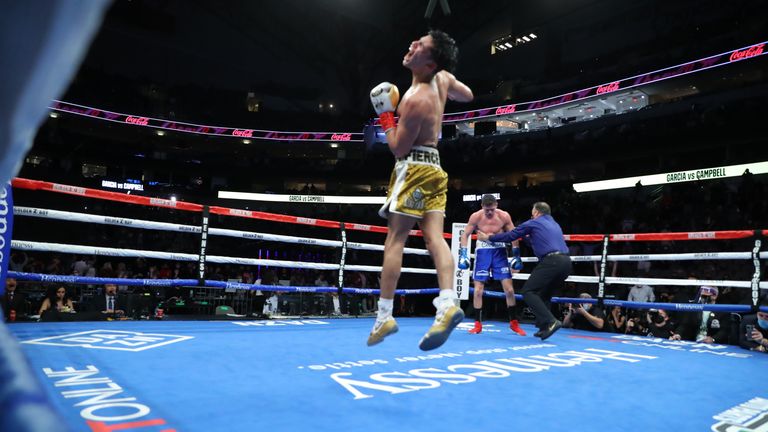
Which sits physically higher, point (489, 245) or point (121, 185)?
point (121, 185)

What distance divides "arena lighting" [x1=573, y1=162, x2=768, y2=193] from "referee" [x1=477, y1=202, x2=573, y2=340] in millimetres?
10999

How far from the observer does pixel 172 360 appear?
114 inches

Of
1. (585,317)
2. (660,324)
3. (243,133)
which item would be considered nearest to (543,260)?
(585,317)

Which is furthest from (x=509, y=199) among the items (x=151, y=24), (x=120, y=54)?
(x=120, y=54)

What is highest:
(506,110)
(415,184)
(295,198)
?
(506,110)

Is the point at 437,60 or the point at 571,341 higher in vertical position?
the point at 437,60

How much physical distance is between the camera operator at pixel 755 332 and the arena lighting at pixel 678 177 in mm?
10015

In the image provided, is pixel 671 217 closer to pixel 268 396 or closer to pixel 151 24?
pixel 268 396

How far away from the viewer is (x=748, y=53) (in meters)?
15.6

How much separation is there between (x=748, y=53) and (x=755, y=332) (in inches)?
586

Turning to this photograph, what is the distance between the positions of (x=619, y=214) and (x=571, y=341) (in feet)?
35.4

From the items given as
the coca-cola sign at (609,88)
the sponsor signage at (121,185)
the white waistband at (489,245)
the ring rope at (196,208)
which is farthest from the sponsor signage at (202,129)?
the white waistband at (489,245)

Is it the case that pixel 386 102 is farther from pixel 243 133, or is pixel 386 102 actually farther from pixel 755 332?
pixel 243 133

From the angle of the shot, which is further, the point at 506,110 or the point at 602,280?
the point at 506,110
